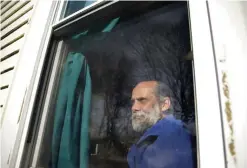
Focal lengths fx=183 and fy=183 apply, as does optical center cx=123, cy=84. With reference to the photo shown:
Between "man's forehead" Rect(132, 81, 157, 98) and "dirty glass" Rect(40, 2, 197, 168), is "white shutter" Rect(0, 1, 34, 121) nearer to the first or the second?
"dirty glass" Rect(40, 2, 197, 168)

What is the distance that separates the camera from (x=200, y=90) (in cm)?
58

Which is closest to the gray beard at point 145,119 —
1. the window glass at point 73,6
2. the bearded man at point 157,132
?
the bearded man at point 157,132

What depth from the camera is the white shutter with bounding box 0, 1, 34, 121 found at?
1.25 meters

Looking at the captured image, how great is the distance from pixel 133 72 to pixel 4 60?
1120 millimetres

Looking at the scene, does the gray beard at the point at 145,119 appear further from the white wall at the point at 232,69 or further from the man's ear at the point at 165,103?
the white wall at the point at 232,69

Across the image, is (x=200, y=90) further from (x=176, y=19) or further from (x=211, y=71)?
(x=176, y=19)

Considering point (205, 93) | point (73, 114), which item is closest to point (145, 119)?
point (205, 93)

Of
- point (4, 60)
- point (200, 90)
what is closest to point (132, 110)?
point (200, 90)

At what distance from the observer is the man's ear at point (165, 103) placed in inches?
29.9

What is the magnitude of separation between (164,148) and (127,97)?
290mm

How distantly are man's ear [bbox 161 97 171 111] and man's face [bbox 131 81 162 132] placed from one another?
0.02m

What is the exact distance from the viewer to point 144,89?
0.85m

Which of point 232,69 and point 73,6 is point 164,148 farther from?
point 73,6

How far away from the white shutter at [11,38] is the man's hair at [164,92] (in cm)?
94
